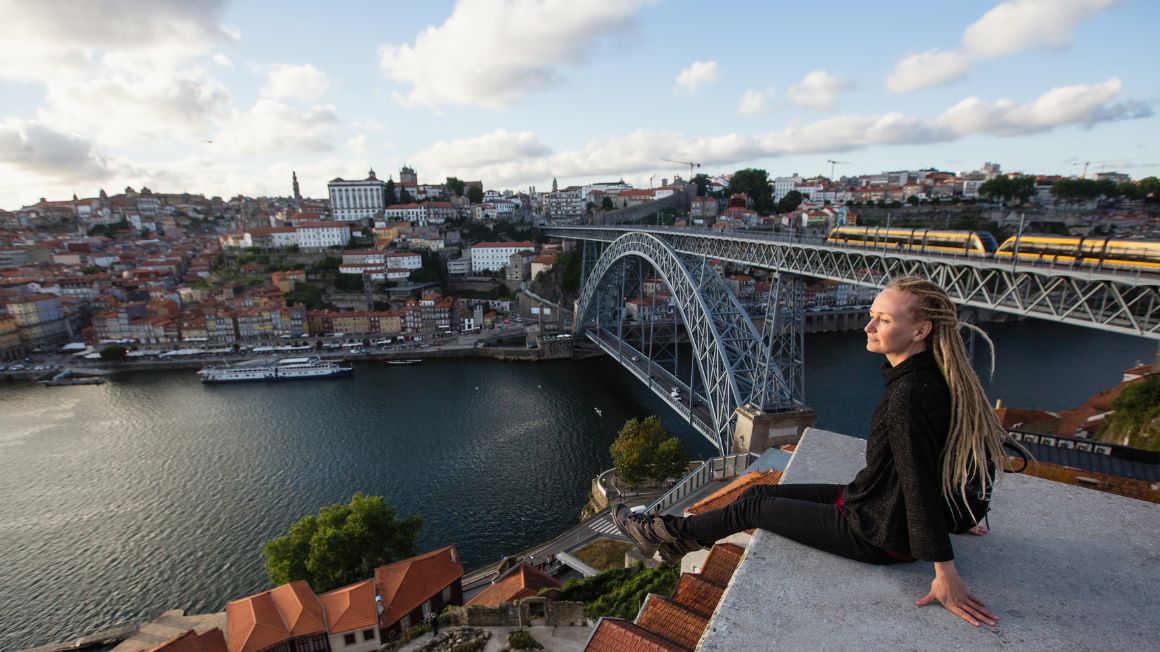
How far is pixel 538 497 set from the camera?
17469 mm

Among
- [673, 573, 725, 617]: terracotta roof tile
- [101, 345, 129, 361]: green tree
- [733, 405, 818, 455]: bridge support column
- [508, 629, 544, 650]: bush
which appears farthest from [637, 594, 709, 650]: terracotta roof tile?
[101, 345, 129, 361]: green tree

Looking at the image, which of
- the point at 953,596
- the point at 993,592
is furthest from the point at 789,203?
the point at 953,596

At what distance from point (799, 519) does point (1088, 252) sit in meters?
9.35

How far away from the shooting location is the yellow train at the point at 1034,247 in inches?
292

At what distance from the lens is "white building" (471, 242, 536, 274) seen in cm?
5034

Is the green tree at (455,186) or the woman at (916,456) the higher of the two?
the green tree at (455,186)

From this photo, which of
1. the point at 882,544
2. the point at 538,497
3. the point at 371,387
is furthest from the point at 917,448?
the point at 371,387

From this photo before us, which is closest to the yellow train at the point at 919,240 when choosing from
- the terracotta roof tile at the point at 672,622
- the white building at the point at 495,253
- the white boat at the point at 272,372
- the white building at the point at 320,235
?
the terracotta roof tile at the point at 672,622

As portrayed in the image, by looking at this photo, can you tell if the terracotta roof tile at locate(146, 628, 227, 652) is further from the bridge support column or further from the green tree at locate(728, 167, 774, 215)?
the green tree at locate(728, 167, 774, 215)

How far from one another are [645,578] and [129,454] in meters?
24.8

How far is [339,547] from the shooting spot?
11625mm

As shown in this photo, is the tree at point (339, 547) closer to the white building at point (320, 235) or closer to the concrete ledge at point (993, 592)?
the concrete ledge at point (993, 592)

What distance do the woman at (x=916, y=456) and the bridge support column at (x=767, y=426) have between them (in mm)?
12716

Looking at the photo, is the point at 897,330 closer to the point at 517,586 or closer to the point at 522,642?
the point at 522,642
